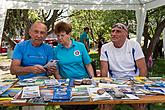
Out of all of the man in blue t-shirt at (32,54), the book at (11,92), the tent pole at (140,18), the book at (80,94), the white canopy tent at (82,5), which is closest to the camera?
the book at (80,94)

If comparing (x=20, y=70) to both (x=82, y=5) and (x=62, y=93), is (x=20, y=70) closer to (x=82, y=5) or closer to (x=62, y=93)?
(x=62, y=93)

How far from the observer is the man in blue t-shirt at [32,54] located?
3258mm

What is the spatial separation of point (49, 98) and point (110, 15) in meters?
11.0

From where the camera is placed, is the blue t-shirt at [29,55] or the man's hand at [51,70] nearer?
the man's hand at [51,70]

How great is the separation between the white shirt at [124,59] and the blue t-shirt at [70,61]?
326 mm

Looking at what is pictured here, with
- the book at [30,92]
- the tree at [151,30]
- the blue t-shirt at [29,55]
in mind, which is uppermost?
the tree at [151,30]

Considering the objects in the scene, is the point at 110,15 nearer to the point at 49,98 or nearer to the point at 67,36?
the point at 67,36

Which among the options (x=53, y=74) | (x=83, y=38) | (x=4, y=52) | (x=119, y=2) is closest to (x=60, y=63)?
(x=53, y=74)

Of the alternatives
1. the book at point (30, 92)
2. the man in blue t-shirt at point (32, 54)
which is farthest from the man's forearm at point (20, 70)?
the book at point (30, 92)

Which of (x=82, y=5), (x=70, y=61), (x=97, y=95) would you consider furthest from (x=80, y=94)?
(x=82, y=5)

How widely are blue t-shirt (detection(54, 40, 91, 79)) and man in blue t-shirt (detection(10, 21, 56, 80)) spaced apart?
0.13 metres

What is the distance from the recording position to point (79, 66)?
3.37 metres

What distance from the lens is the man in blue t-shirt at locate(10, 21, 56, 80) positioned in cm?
326

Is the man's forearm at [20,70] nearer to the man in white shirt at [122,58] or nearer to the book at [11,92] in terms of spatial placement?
the book at [11,92]
